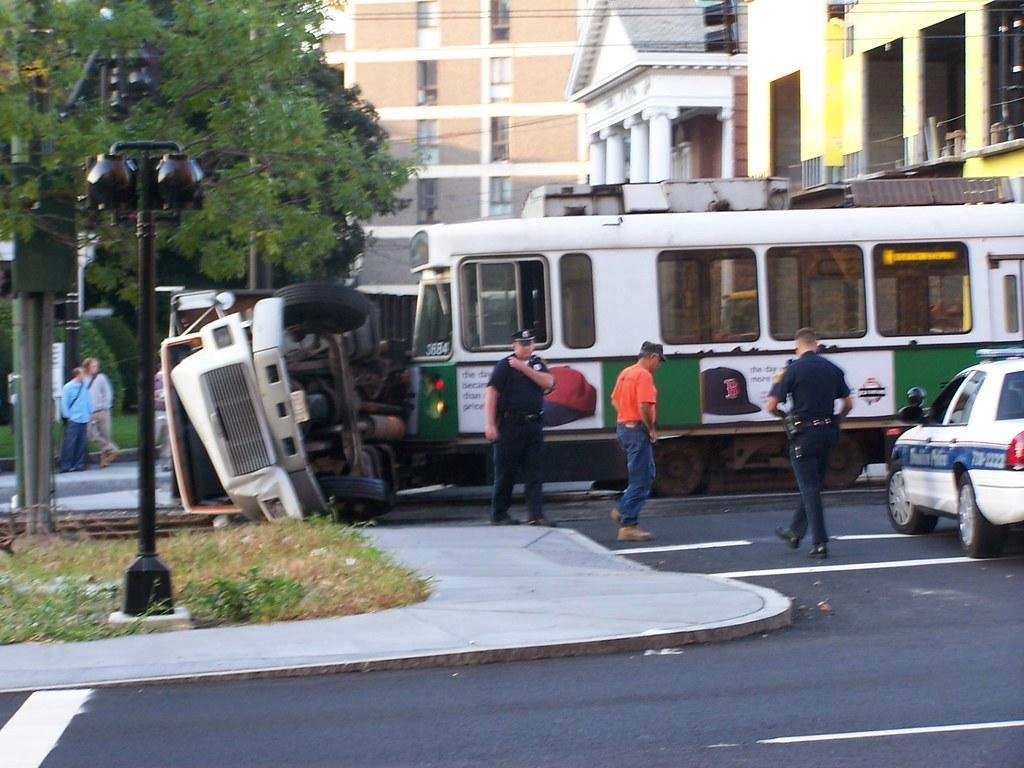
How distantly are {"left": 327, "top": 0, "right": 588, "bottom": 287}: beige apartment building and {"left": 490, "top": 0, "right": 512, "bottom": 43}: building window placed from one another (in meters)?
0.05

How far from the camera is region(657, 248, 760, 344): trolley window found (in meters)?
17.2

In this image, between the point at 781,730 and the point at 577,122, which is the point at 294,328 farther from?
the point at 577,122

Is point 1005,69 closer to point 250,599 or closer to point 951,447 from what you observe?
point 951,447

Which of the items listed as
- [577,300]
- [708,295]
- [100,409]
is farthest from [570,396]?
[100,409]

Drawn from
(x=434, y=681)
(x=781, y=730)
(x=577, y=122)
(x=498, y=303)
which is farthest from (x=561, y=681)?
(x=577, y=122)

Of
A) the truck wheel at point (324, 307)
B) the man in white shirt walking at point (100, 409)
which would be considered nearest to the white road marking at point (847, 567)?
the truck wheel at point (324, 307)

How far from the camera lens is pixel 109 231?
52.2 feet

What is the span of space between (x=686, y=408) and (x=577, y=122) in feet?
202

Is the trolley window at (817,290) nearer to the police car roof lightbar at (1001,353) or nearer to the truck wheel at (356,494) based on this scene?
the police car roof lightbar at (1001,353)

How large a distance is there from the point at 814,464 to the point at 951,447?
107 cm

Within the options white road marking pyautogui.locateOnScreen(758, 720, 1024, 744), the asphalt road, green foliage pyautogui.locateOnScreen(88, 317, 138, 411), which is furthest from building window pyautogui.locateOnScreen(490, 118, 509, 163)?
white road marking pyautogui.locateOnScreen(758, 720, 1024, 744)

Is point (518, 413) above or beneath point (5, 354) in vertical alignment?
beneath

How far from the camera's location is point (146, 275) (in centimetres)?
1024

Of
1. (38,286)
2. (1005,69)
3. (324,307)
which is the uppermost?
(1005,69)
